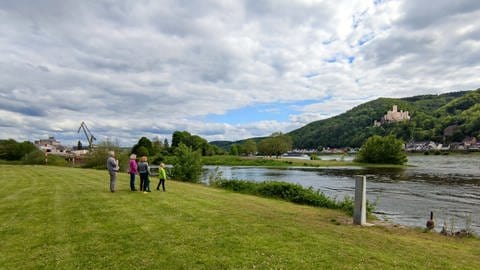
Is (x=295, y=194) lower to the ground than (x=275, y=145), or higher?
lower

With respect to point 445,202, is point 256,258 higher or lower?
higher

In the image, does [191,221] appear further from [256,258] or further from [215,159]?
[215,159]

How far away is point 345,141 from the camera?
198 meters

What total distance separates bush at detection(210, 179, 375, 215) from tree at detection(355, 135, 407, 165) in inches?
2731

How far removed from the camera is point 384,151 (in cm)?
8550

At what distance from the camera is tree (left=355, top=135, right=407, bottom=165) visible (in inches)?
3300

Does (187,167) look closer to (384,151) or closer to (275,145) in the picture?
(384,151)

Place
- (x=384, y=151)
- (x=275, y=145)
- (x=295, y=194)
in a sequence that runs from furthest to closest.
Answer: (x=275, y=145) < (x=384, y=151) < (x=295, y=194)

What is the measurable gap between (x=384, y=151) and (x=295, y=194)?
7298cm

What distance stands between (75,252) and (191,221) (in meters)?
3.96

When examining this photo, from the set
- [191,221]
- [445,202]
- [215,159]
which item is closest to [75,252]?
[191,221]

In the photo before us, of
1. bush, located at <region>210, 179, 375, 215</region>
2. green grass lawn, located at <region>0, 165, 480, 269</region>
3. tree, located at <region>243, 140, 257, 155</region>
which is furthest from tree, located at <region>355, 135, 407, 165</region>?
green grass lawn, located at <region>0, 165, 480, 269</region>

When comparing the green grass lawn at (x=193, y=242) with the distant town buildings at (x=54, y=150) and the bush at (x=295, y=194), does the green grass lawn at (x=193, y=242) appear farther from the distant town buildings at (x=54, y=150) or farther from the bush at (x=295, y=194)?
the distant town buildings at (x=54, y=150)

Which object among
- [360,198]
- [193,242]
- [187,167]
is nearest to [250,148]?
[187,167]
